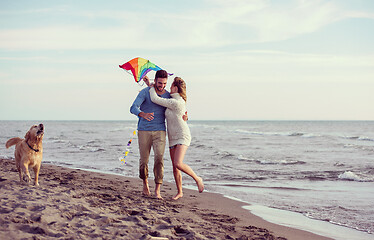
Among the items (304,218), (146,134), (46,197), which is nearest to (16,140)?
(46,197)

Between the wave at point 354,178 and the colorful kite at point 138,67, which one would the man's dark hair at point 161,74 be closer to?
the colorful kite at point 138,67

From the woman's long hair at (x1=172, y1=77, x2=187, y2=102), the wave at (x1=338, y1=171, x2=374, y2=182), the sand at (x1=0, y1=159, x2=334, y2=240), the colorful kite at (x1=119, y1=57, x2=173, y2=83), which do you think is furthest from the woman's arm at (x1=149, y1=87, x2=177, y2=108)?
the wave at (x1=338, y1=171, x2=374, y2=182)

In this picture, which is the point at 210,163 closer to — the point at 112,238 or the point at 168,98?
the point at 168,98

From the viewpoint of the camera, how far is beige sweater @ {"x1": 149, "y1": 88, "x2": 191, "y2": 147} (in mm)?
5293

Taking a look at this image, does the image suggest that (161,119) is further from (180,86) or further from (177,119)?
(180,86)

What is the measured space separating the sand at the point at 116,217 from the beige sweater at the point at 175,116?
95cm

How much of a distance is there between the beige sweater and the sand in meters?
0.95

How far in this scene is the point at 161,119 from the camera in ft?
18.1

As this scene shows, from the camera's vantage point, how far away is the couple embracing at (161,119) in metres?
5.34

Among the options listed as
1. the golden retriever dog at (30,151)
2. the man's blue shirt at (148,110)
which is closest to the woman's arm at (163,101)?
the man's blue shirt at (148,110)

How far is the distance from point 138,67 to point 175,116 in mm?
969

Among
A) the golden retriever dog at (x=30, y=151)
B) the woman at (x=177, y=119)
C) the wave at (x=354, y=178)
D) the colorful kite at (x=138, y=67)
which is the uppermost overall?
the colorful kite at (x=138, y=67)

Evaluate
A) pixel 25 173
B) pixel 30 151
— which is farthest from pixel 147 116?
pixel 25 173

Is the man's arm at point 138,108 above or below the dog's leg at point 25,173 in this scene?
above
